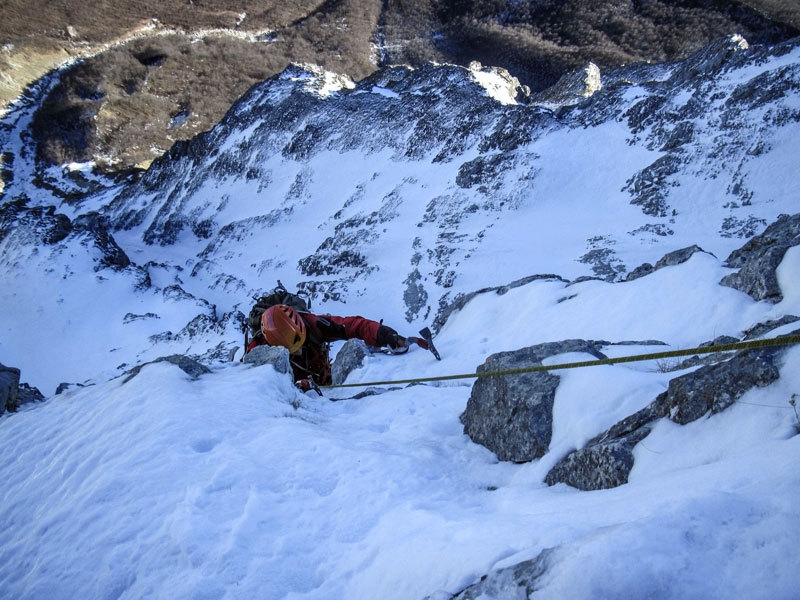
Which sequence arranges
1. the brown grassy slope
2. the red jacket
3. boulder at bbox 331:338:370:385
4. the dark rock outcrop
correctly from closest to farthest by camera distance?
the dark rock outcrop → the red jacket → boulder at bbox 331:338:370:385 → the brown grassy slope

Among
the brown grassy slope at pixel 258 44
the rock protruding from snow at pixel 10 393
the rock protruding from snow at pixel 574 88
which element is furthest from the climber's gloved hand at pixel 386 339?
the brown grassy slope at pixel 258 44

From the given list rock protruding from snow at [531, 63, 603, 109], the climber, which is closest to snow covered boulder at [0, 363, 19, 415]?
the climber

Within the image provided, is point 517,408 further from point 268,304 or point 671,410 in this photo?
point 268,304

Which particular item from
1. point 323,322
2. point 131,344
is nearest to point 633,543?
point 323,322

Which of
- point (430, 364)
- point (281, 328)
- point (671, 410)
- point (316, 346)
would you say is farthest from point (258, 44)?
point (671, 410)

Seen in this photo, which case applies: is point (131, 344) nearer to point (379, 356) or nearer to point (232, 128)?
point (379, 356)

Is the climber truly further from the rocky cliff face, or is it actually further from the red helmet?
the rocky cliff face

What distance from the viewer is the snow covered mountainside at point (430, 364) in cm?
223

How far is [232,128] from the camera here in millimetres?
37906

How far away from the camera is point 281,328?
7.55 meters

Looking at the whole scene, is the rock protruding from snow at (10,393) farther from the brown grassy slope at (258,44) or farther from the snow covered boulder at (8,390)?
the brown grassy slope at (258,44)

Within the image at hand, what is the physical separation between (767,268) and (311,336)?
6.98 m

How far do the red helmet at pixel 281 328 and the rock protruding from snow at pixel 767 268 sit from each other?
22.1 ft

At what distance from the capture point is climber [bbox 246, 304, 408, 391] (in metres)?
7.55
